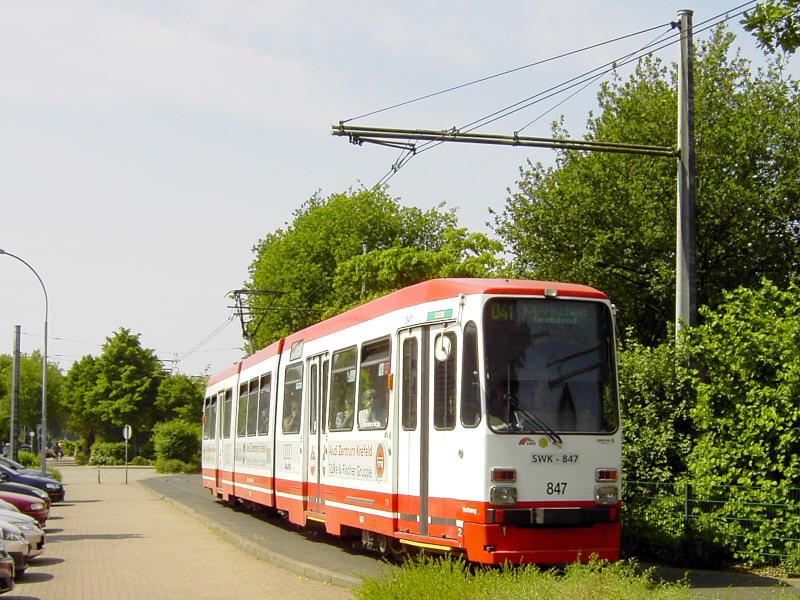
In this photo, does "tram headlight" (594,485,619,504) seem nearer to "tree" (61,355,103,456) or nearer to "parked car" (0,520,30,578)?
"parked car" (0,520,30,578)

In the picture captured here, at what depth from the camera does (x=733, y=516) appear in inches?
573

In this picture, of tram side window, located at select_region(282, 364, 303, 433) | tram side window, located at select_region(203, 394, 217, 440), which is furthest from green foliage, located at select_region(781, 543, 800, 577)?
tram side window, located at select_region(203, 394, 217, 440)

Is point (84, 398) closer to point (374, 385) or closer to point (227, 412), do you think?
point (227, 412)

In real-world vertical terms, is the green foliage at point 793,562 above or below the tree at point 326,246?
below

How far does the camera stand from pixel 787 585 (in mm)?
12922

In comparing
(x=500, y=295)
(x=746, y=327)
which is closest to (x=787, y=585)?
(x=746, y=327)

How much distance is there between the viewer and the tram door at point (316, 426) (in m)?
17.4

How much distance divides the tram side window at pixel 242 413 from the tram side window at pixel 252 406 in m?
0.44

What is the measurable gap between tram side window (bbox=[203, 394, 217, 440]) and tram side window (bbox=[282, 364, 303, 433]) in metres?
9.81

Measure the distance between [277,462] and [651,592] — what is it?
→ 1219 centimetres

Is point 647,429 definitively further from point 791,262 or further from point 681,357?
point 791,262

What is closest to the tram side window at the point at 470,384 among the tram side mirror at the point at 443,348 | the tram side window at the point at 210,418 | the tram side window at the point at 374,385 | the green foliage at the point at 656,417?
the tram side mirror at the point at 443,348

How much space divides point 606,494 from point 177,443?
57.5 m

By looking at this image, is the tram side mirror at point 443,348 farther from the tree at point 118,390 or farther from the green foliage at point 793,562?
the tree at point 118,390
